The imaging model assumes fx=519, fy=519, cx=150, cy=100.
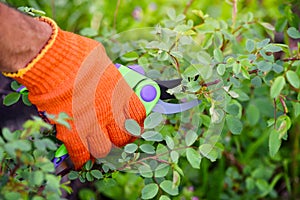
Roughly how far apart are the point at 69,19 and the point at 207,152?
1423 mm

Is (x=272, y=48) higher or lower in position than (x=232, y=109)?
higher

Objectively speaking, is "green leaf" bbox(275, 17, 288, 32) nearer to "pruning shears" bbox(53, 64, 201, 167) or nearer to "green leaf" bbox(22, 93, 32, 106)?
"pruning shears" bbox(53, 64, 201, 167)

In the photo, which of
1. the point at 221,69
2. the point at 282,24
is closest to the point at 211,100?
the point at 221,69

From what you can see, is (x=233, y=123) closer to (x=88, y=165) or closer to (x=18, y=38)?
(x=88, y=165)

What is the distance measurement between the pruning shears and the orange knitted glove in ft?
0.08

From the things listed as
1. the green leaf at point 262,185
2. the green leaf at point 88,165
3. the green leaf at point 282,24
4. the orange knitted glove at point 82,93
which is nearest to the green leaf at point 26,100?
the orange knitted glove at point 82,93

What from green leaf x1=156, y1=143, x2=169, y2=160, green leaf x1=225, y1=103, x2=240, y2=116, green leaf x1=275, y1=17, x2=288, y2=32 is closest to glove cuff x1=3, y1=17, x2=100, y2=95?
green leaf x1=156, y1=143, x2=169, y2=160

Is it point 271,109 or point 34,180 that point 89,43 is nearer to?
point 34,180

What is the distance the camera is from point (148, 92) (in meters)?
1.31

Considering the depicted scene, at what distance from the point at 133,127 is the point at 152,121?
Answer: 0.05 m

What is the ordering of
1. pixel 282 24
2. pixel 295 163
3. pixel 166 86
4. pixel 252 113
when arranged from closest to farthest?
1. pixel 166 86
2. pixel 282 24
3. pixel 252 113
4. pixel 295 163

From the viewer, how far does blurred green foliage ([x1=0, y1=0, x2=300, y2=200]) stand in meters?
1.26

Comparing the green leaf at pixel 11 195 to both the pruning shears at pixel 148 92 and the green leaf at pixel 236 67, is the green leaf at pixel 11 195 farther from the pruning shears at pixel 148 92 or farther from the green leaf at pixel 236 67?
the green leaf at pixel 236 67

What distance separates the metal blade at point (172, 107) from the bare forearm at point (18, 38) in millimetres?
333
